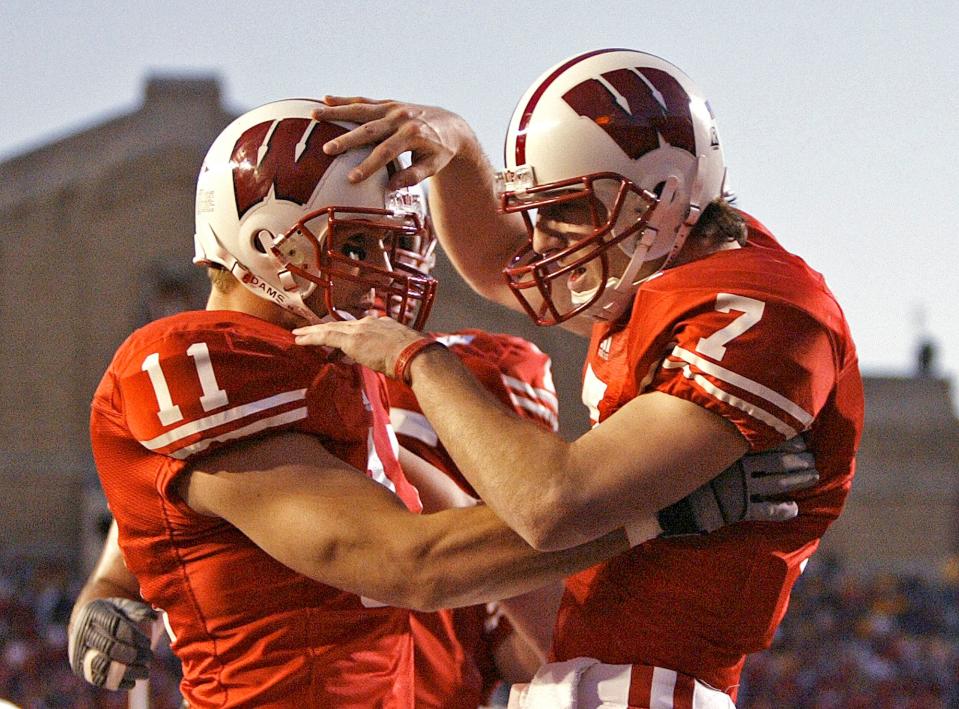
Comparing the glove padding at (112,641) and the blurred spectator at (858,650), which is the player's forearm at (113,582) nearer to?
the glove padding at (112,641)

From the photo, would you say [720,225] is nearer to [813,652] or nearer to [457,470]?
[457,470]

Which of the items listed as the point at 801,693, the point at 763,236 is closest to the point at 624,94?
the point at 763,236

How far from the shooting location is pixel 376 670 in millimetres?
2455

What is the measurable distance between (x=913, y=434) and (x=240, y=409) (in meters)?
17.0

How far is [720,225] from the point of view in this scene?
242cm

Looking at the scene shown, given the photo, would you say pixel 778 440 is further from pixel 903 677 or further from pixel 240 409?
pixel 903 677

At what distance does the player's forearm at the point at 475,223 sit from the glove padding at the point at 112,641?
1.12 meters

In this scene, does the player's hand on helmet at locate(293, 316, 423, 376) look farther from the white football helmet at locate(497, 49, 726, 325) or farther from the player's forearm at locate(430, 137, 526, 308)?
the player's forearm at locate(430, 137, 526, 308)

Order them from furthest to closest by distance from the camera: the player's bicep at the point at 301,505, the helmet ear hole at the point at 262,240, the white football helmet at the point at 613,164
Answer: the helmet ear hole at the point at 262,240, the white football helmet at the point at 613,164, the player's bicep at the point at 301,505

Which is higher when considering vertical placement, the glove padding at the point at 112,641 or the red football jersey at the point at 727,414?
the red football jersey at the point at 727,414

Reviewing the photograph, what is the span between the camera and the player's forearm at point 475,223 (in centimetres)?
306

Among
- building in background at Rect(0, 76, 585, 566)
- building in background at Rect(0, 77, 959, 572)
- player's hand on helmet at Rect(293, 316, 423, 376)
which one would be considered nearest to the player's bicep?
player's hand on helmet at Rect(293, 316, 423, 376)

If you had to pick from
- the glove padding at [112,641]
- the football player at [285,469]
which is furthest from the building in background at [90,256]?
the football player at [285,469]

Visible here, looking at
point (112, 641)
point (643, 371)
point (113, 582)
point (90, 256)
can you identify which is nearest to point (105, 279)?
point (90, 256)
